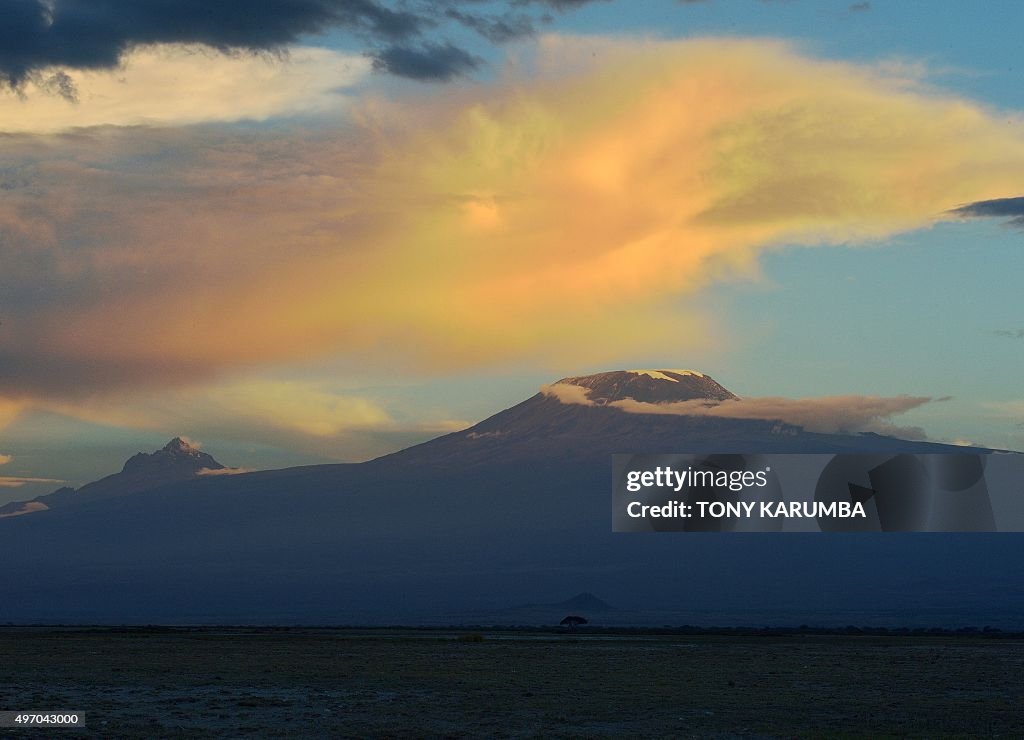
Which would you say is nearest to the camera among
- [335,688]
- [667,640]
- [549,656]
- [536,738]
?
[536,738]

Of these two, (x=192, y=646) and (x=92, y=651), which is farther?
(x=192, y=646)

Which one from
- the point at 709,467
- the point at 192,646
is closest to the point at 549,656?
the point at 709,467

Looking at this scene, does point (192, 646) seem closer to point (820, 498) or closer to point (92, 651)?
point (92, 651)

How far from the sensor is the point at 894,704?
161 feet

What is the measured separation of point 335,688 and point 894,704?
2057 centimetres

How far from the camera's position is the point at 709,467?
85125 mm

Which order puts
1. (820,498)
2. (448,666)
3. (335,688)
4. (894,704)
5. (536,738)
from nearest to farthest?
1. (536,738)
2. (894,704)
3. (335,688)
4. (448,666)
5. (820,498)

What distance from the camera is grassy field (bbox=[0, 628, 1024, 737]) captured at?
41.7m

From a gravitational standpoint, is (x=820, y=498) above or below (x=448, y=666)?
above

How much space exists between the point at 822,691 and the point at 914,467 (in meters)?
34.3

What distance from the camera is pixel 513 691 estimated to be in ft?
171

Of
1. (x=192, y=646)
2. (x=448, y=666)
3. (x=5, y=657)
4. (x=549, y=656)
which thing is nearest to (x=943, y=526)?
(x=549, y=656)

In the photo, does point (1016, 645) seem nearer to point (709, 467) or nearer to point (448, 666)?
point (709, 467)

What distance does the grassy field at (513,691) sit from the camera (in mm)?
41719
